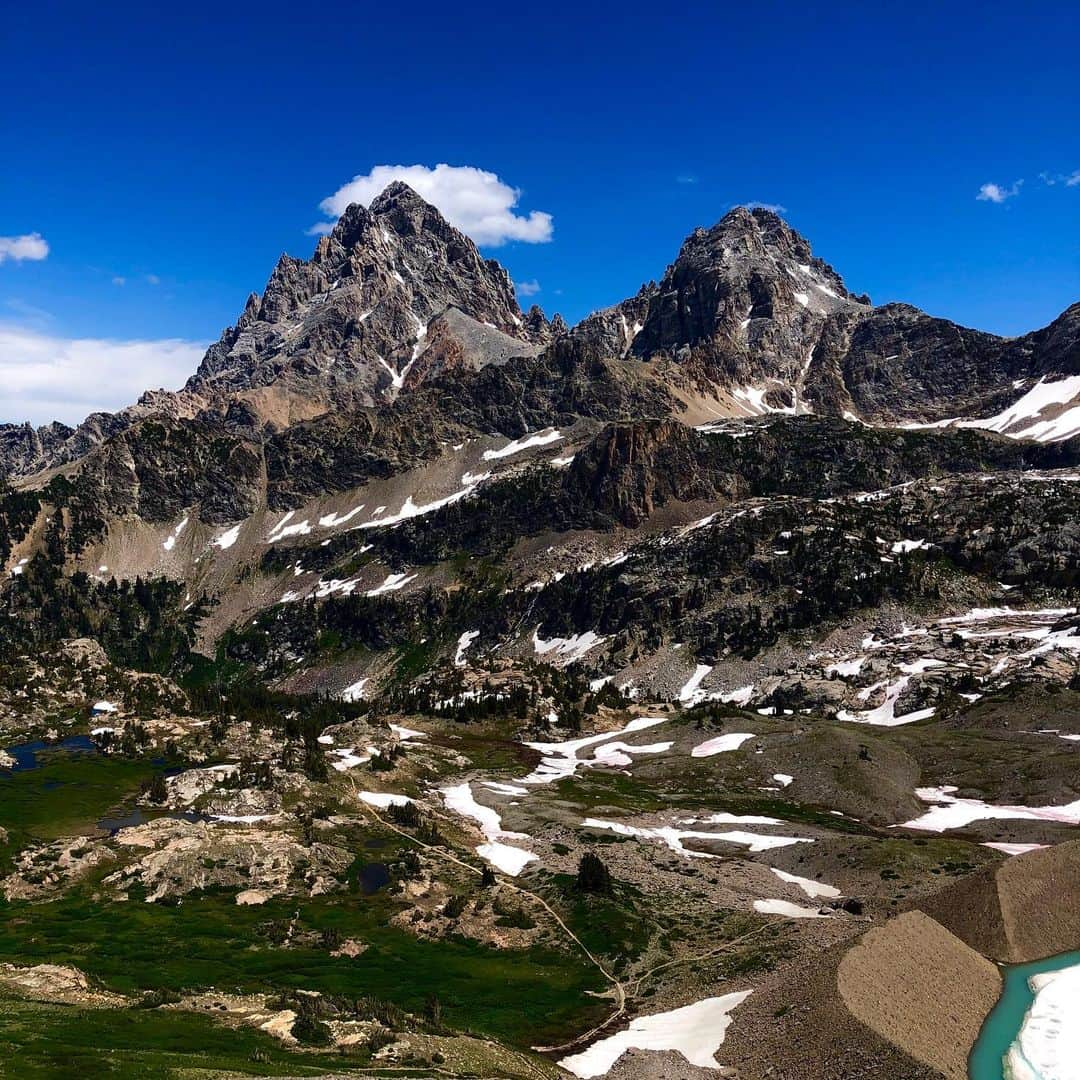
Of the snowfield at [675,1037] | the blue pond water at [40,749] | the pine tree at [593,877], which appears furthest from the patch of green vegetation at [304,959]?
the blue pond water at [40,749]

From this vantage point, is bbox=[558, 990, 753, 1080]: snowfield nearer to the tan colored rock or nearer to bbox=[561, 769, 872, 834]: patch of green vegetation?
the tan colored rock

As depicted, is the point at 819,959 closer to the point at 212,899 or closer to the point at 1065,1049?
the point at 1065,1049

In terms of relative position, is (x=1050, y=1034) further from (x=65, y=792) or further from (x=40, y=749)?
(x=40, y=749)

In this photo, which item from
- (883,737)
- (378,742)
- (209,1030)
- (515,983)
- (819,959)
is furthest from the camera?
(378,742)

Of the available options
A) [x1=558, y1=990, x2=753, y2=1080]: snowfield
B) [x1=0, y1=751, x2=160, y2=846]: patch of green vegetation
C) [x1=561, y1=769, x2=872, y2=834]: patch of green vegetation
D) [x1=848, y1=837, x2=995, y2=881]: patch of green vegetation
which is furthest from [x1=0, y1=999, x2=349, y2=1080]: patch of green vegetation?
[x1=561, y1=769, x2=872, y2=834]: patch of green vegetation

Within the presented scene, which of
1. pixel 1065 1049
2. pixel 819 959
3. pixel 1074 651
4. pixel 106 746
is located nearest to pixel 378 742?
pixel 106 746

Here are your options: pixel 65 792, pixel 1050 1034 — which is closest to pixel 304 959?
pixel 1050 1034
